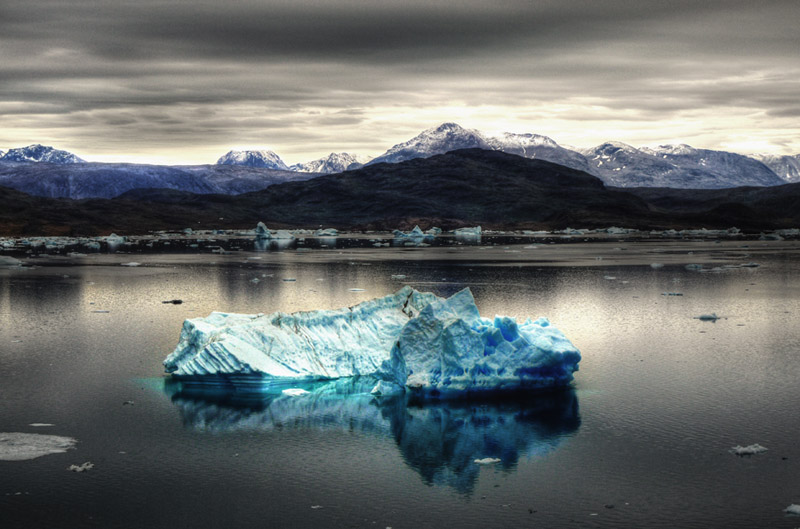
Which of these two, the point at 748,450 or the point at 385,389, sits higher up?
the point at 385,389

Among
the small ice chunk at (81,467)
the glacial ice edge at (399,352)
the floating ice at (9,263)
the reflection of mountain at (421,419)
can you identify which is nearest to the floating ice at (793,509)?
the reflection of mountain at (421,419)

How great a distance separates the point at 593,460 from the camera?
45.3 feet

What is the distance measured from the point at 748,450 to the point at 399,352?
816cm

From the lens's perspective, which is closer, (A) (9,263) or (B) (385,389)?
(B) (385,389)

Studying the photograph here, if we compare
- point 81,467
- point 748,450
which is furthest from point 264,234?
→ point 748,450

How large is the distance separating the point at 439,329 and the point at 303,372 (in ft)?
12.1

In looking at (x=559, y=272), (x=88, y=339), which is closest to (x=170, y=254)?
(x=559, y=272)

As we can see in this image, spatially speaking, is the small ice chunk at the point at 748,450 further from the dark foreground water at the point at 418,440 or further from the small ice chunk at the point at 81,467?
the small ice chunk at the point at 81,467

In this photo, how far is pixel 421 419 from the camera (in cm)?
1656

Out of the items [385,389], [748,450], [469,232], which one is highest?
[469,232]

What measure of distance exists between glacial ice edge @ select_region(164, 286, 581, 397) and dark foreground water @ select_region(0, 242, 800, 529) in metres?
0.66

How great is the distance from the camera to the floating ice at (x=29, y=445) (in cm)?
1397

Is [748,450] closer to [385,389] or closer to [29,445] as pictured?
[385,389]

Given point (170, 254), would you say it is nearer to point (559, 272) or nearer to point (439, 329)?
point (559, 272)
